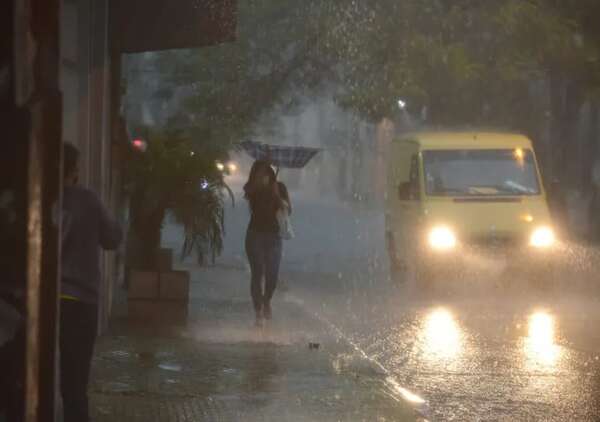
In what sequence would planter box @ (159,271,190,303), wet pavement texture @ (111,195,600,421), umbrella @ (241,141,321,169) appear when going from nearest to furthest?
wet pavement texture @ (111,195,600,421), planter box @ (159,271,190,303), umbrella @ (241,141,321,169)

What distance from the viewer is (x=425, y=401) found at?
9258 mm

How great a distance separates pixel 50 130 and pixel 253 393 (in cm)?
713

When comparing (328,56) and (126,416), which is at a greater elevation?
(328,56)

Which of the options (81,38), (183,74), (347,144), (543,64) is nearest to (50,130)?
(81,38)

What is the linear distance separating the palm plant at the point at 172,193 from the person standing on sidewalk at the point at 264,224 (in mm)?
970

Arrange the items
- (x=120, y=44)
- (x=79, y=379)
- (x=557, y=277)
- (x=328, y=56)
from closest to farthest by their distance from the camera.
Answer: (x=79, y=379), (x=120, y=44), (x=557, y=277), (x=328, y=56)

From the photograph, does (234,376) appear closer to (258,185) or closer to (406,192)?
(258,185)

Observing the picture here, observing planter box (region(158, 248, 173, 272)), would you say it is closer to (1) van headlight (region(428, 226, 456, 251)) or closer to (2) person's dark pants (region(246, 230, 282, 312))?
(2) person's dark pants (region(246, 230, 282, 312))

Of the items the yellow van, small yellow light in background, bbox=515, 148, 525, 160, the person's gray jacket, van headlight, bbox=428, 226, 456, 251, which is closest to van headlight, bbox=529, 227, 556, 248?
the yellow van

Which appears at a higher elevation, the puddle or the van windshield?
the van windshield

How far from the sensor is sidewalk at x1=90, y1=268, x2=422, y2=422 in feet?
28.3

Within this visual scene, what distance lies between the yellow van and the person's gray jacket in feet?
39.9

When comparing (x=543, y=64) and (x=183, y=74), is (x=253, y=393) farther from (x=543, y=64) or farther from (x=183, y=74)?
(x=183, y=74)

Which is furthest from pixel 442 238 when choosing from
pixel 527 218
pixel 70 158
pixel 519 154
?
pixel 70 158
